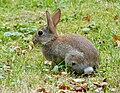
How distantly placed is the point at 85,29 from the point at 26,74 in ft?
9.65

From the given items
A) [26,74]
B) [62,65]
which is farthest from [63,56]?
[26,74]

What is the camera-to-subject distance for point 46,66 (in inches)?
271

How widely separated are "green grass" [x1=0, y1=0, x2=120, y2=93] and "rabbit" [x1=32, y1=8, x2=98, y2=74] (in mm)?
156

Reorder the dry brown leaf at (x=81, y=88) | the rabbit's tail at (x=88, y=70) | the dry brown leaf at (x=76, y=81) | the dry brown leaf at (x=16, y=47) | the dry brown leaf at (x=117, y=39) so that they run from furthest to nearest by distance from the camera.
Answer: the dry brown leaf at (x=117, y=39) < the dry brown leaf at (x=16, y=47) < the rabbit's tail at (x=88, y=70) < the dry brown leaf at (x=76, y=81) < the dry brown leaf at (x=81, y=88)

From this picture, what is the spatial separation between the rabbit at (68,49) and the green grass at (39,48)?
0.51 ft

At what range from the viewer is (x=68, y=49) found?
6.71m

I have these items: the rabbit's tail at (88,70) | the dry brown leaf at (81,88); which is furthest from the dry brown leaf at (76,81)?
the rabbit's tail at (88,70)

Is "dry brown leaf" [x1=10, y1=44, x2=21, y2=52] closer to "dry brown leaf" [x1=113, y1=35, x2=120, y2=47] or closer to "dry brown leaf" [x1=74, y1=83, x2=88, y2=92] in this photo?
"dry brown leaf" [x1=113, y1=35, x2=120, y2=47]

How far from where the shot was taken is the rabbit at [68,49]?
658 cm

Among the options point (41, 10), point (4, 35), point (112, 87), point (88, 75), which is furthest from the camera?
point (41, 10)

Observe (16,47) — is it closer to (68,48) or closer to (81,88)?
(68,48)

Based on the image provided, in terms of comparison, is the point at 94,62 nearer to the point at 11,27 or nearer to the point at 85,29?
the point at 85,29

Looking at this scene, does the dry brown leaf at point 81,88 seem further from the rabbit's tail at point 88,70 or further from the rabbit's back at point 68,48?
the rabbit's back at point 68,48

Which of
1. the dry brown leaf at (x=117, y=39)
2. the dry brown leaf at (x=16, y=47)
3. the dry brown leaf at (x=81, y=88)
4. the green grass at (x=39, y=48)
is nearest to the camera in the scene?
the dry brown leaf at (x=81, y=88)
